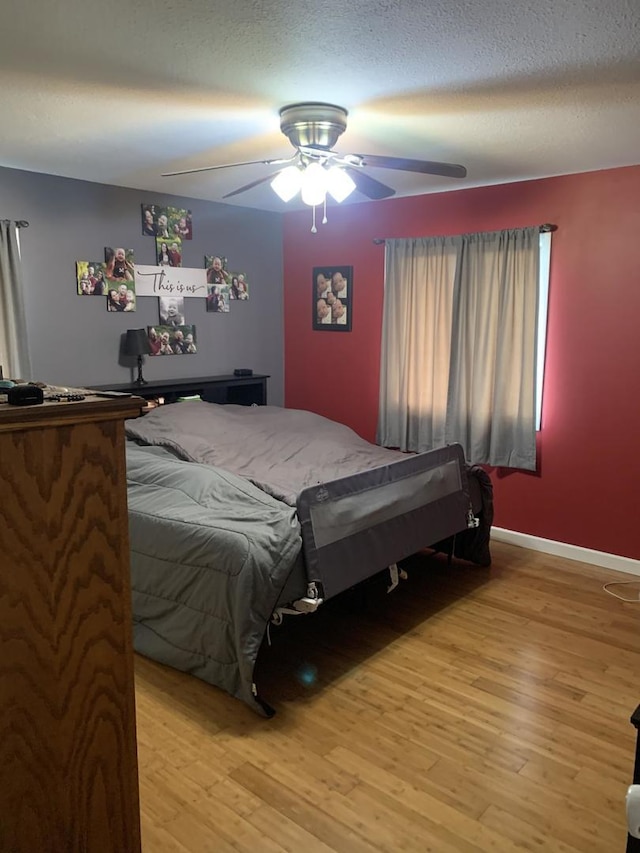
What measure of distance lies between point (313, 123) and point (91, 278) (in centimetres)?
212

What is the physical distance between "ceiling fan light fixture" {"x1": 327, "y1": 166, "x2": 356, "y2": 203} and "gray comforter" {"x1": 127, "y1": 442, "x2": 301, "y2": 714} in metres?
1.40

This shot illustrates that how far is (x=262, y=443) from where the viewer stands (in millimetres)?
3902

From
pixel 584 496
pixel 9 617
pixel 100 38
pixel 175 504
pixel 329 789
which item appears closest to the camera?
pixel 9 617


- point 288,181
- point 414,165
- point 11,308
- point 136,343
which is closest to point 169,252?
point 136,343

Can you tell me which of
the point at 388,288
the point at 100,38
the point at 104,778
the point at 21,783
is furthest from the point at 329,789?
the point at 388,288

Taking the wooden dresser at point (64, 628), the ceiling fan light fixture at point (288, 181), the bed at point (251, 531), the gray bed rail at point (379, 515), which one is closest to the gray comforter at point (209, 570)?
the bed at point (251, 531)

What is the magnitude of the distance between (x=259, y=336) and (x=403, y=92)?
3020 mm

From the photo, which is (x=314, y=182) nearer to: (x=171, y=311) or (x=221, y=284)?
(x=171, y=311)

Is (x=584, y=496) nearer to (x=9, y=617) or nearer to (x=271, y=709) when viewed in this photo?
(x=271, y=709)

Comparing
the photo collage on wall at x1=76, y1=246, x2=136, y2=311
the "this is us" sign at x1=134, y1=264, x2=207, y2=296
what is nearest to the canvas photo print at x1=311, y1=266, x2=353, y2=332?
the "this is us" sign at x1=134, y1=264, x2=207, y2=296

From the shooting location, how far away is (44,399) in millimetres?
1026

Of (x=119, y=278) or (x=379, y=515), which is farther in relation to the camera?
(x=119, y=278)

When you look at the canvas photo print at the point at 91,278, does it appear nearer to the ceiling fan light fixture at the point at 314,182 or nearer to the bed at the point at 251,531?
the bed at the point at 251,531

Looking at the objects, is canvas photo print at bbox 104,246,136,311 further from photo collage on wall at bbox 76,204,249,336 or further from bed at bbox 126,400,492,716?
bed at bbox 126,400,492,716
